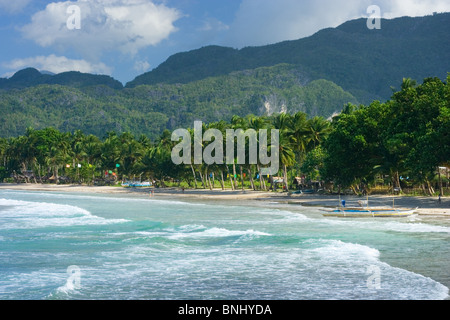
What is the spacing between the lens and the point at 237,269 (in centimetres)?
1838

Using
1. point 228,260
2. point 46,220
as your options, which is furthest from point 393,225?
point 46,220

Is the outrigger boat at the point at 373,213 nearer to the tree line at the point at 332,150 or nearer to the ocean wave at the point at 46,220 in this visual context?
the tree line at the point at 332,150

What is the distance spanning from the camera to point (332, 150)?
54438mm

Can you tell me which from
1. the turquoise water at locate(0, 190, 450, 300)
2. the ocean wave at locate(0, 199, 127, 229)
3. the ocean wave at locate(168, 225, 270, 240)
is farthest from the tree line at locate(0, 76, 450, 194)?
the ocean wave at locate(0, 199, 127, 229)

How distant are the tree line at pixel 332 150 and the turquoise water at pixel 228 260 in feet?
41.7

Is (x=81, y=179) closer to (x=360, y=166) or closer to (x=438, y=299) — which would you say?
(x=360, y=166)

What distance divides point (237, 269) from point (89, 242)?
33.6 feet

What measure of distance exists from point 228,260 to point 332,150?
120 feet

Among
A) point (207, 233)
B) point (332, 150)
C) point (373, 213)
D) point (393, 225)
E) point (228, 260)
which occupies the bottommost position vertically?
point (228, 260)

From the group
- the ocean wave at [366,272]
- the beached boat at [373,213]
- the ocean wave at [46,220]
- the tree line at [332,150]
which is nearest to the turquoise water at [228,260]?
the ocean wave at [366,272]

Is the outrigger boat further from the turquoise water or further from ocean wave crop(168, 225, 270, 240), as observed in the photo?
ocean wave crop(168, 225, 270, 240)

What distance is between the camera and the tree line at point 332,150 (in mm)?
43750

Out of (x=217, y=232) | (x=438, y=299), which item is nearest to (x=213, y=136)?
(x=217, y=232)

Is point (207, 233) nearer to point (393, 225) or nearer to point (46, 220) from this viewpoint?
point (393, 225)
